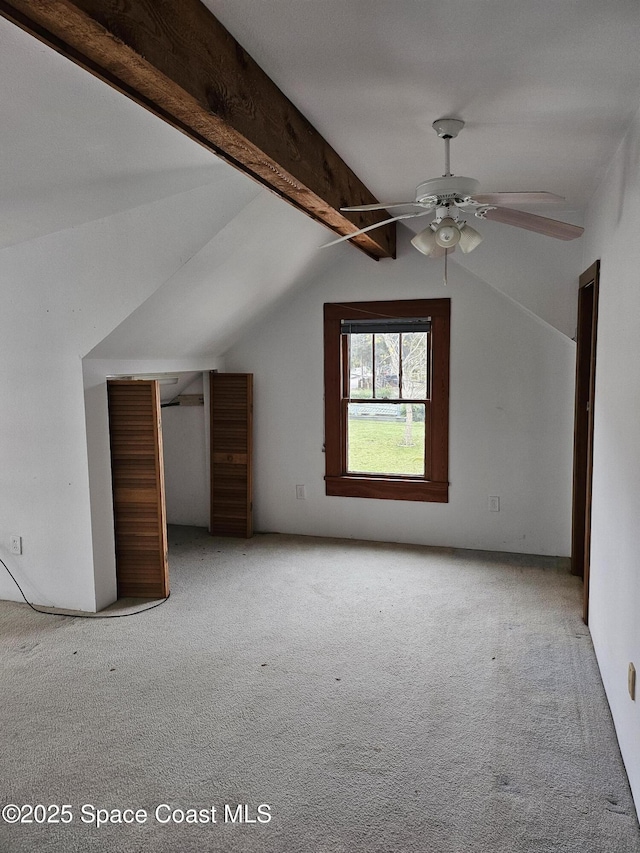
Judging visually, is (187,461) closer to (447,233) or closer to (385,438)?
(385,438)

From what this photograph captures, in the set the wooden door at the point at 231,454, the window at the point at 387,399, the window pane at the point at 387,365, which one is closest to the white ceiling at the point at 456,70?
the window at the point at 387,399

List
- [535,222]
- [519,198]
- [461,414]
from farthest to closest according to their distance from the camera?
[461,414] → [535,222] → [519,198]

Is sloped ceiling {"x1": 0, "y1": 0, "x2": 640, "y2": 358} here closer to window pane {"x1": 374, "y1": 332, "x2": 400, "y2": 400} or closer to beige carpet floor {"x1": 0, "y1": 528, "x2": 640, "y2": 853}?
window pane {"x1": 374, "y1": 332, "x2": 400, "y2": 400}

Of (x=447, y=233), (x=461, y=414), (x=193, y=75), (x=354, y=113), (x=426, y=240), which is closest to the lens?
(x=193, y=75)

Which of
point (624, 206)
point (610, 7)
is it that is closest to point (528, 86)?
point (610, 7)

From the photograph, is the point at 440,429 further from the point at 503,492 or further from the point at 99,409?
the point at 99,409

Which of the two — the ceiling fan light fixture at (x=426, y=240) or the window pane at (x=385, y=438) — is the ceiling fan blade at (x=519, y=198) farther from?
the window pane at (x=385, y=438)

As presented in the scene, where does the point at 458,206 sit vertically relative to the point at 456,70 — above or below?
below

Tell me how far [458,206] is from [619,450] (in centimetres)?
123

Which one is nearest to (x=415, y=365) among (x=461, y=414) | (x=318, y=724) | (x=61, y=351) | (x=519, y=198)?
(x=461, y=414)

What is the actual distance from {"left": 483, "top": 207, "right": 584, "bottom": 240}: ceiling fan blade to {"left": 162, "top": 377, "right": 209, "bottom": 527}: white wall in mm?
3282

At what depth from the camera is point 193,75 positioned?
177 cm

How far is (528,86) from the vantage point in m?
2.18

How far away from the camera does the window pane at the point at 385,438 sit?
5094 millimetres
